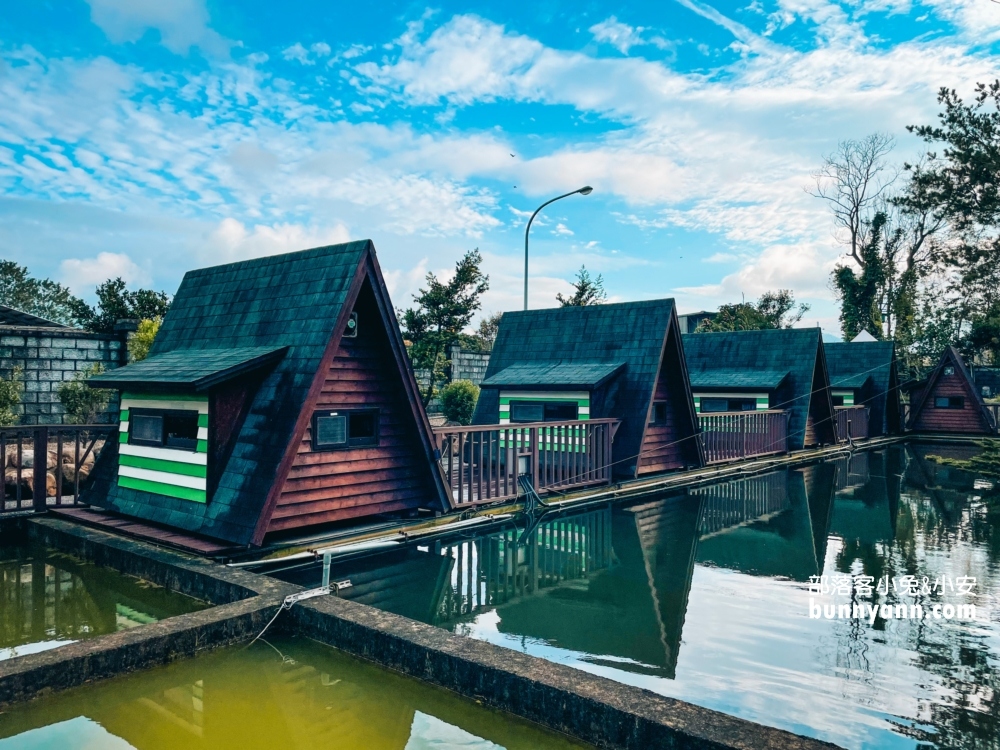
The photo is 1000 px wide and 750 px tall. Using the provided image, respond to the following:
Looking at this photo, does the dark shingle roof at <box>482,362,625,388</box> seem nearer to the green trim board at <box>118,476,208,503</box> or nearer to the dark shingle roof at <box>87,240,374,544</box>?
the dark shingle roof at <box>87,240,374,544</box>

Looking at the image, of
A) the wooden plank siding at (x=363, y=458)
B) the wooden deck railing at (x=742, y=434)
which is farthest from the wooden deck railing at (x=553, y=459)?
the wooden deck railing at (x=742, y=434)

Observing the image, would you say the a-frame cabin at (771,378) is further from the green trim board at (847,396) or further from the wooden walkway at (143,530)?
the wooden walkway at (143,530)

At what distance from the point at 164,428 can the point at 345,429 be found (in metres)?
2.34

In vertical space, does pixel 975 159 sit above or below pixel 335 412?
above

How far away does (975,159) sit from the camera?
21188 mm

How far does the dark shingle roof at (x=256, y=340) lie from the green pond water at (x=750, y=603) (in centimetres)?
129

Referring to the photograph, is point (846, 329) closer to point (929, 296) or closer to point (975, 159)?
point (929, 296)

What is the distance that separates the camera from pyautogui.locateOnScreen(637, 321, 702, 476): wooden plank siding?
1509 centimetres

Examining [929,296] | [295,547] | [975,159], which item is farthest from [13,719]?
[929,296]

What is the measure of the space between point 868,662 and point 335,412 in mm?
6525

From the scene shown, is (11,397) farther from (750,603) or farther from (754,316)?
(754,316)

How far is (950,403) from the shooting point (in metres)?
28.6

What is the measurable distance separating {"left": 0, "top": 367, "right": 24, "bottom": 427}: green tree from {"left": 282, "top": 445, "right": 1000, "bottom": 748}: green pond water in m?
9.34

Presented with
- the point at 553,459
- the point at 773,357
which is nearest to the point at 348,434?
the point at 553,459
